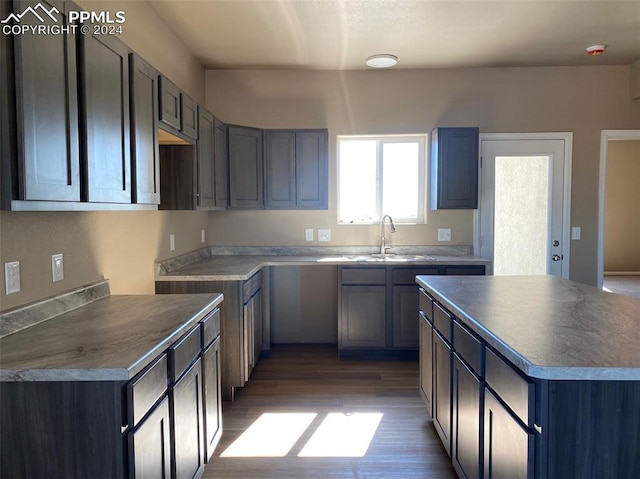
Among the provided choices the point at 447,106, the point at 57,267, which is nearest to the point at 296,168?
the point at 447,106

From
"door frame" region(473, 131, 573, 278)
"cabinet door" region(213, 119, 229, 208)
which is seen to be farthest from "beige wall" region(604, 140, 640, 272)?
"cabinet door" region(213, 119, 229, 208)

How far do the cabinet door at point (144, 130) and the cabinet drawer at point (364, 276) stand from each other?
6.65ft

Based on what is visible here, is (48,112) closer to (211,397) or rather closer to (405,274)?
(211,397)

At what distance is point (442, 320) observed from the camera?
2.16 m

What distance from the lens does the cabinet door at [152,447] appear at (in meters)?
1.23

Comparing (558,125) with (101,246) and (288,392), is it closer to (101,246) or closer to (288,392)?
(288,392)

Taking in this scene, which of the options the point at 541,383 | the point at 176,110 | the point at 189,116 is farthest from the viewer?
the point at 189,116

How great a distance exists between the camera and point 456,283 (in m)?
2.45

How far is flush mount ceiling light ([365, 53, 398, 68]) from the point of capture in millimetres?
3537

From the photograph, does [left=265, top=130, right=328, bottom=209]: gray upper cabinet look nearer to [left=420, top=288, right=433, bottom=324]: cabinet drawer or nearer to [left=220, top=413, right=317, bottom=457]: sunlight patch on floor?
[left=420, top=288, right=433, bottom=324]: cabinet drawer

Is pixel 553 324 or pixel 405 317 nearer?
pixel 553 324

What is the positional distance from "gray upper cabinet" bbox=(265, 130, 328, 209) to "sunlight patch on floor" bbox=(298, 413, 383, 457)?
1.96 m

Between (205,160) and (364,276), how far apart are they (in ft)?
5.62

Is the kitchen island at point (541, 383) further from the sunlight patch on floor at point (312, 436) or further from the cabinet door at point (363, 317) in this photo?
the cabinet door at point (363, 317)
